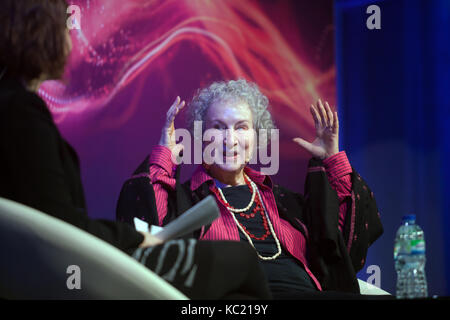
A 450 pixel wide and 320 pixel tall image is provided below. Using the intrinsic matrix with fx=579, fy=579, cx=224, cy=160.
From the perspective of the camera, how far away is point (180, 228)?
4.55 ft

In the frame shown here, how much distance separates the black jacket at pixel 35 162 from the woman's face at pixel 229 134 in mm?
1094

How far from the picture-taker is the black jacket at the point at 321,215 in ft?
7.10

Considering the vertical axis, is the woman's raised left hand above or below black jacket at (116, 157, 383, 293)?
above

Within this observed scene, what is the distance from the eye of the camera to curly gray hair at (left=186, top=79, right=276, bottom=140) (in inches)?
102

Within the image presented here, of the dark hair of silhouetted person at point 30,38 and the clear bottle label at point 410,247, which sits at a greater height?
the dark hair of silhouetted person at point 30,38

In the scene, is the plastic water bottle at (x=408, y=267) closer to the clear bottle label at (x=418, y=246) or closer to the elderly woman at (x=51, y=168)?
the clear bottle label at (x=418, y=246)

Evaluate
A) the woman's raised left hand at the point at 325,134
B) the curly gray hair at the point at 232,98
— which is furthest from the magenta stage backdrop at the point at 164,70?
the woman's raised left hand at the point at 325,134

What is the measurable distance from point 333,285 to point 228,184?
0.59 metres

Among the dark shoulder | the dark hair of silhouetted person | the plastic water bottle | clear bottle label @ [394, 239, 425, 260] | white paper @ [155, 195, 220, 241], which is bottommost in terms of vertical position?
the plastic water bottle

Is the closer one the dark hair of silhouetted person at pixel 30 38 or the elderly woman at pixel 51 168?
the elderly woman at pixel 51 168

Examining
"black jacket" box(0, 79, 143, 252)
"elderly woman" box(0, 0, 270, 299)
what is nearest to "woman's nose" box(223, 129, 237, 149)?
"elderly woman" box(0, 0, 270, 299)

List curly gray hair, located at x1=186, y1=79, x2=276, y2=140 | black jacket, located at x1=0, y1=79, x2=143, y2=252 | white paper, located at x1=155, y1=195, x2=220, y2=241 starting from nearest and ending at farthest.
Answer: black jacket, located at x1=0, y1=79, x2=143, y2=252, white paper, located at x1=155, y1=195, x2=220, y2=241, curly gray hair, located at x1=186, y1=79, x2=276, y2=140

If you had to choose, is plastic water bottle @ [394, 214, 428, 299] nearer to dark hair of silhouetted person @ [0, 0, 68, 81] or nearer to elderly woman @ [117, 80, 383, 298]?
elderly woman @ [117, 80, 383, 298]

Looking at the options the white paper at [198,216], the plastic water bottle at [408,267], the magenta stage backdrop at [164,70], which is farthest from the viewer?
the magenta stage backdrop at [164,70]
